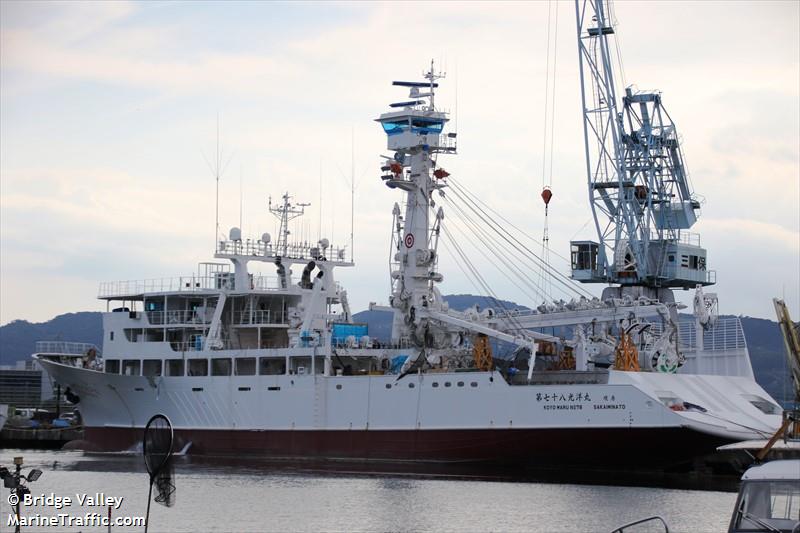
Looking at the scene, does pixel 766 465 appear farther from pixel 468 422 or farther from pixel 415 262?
pixel 415 262

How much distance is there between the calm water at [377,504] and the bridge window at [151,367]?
9.15m

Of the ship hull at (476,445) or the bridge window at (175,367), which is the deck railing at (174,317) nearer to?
the bridge window at (175,367)

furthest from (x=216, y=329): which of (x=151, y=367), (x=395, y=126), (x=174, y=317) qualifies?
(x=395, y=126)

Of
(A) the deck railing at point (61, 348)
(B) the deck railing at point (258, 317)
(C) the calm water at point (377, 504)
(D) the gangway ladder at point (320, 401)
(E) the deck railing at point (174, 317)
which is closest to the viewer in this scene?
(C) the calm water at point (377, 504)

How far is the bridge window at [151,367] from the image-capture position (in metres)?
48.5

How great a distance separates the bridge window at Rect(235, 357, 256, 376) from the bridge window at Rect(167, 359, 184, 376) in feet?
9.78

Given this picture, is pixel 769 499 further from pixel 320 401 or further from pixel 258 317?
pixel 258 317

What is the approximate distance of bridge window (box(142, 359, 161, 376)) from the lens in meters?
48.5

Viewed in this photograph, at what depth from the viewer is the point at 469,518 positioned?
97.3 feet

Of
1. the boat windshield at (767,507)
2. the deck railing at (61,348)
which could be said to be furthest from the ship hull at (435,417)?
the boat windshield at (767,507)

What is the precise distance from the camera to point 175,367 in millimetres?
48125

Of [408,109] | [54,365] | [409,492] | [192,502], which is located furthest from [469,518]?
[54,365]

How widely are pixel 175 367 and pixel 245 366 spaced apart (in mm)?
3665

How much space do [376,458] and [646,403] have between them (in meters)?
9.86
